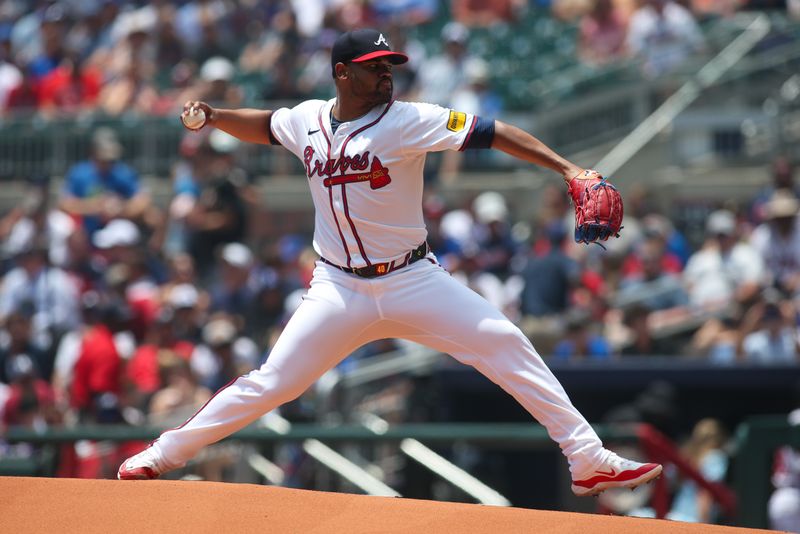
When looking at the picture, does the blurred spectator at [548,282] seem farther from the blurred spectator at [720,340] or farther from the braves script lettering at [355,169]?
the braves script lettering at [355,169]

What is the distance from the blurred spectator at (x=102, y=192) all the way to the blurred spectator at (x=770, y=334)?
18.5 feet

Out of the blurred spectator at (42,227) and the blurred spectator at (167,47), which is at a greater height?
the blurred spectator at (167,47)

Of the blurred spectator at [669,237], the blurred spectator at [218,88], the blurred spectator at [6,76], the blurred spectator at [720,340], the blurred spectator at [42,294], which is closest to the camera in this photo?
the blurred spectator at [720,340]

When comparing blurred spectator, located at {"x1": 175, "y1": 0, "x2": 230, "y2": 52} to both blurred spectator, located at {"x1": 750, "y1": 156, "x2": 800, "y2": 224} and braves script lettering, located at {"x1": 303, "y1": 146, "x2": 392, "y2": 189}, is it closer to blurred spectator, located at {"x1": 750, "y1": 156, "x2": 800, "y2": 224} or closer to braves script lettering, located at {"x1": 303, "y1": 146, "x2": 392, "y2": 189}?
blurred spectator, located at {"x1": 750, "y1": 156, "x2": 800, "y2": 224}

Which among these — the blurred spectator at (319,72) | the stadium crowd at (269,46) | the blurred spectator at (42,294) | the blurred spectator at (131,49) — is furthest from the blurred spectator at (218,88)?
the blurred spectator at (42,294)

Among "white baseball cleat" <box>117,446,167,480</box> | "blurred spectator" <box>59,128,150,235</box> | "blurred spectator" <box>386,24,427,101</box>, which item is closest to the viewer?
"white baseball cleat" <box>117,446,167,480</box>

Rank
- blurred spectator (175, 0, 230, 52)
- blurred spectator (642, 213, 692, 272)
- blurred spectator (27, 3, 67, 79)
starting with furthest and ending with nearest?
blurred spectator (175, 0, 230, 52) < blurred spectator (27, 3, 67, 79) < blurred spectator (642, 213, 692, 272)

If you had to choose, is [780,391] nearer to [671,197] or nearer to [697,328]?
[697,328]

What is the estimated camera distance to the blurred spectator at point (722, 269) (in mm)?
9898

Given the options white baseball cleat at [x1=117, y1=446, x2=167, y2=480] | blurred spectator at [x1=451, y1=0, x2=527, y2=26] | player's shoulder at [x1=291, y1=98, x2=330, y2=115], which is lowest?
white baseball cleat at [x1=117, y1=446, x2=167, y2=480]

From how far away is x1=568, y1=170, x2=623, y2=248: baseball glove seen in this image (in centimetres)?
468

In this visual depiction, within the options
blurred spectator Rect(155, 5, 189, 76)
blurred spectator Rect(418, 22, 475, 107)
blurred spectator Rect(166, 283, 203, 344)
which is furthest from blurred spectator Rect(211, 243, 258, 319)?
blurred spectator Rect(155, 5, 189, 76)

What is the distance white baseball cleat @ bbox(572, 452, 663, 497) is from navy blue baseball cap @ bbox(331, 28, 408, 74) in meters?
1.77

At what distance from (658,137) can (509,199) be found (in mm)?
1579
